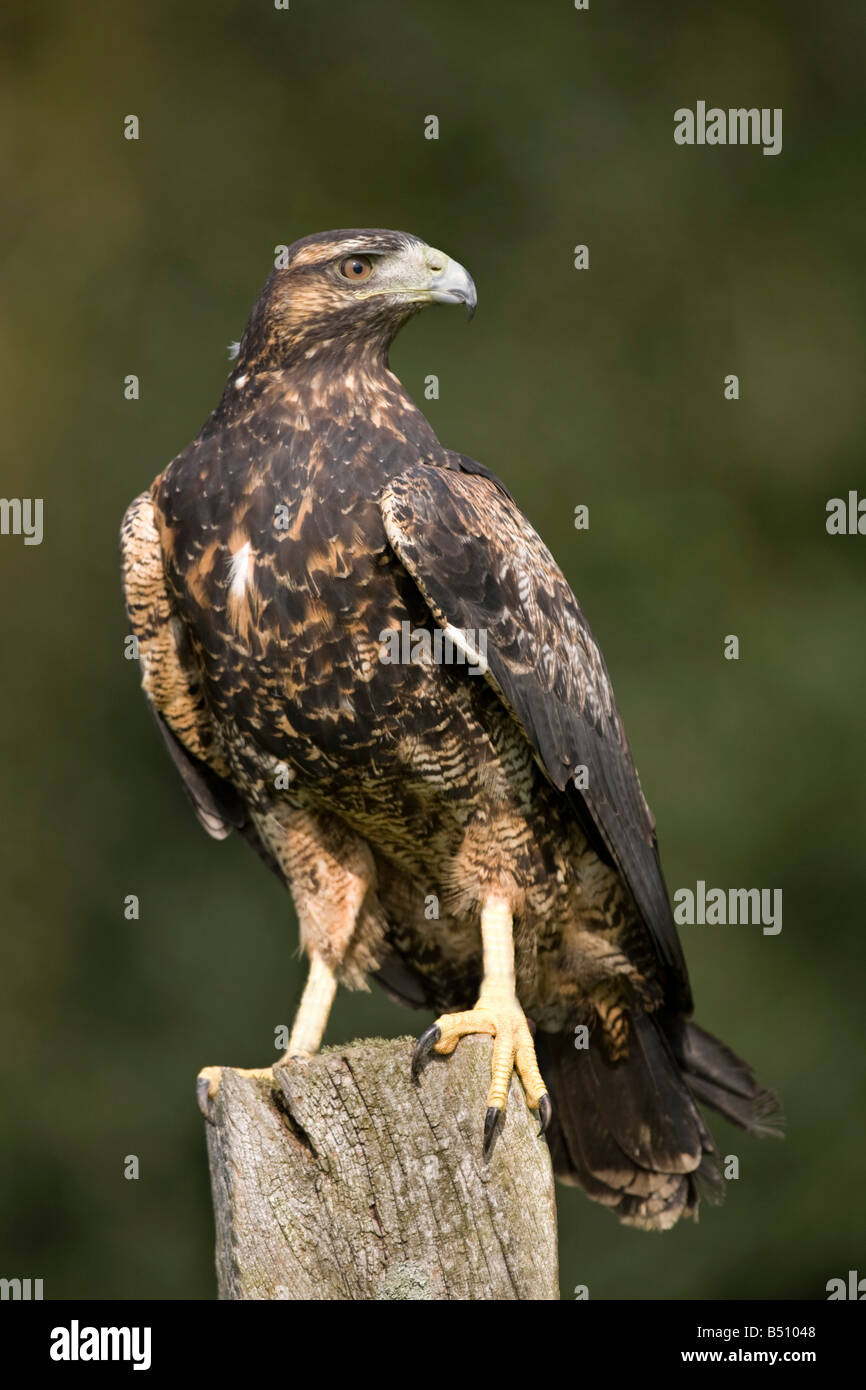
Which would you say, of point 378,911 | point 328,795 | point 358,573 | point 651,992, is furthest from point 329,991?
point 358,573

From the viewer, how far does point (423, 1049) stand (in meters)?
3.18

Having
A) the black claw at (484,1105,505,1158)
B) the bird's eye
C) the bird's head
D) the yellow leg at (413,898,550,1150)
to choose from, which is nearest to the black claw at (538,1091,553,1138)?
the yellow leg at (413,898,550,1150)

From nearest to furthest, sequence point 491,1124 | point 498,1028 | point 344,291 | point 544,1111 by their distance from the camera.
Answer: point 491,1124 → point 544,1111 → point 498,1028 → point 344,291

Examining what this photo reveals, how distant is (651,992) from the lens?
14.1 feet

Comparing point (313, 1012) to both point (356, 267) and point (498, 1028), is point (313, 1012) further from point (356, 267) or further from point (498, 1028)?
point (356, 267)

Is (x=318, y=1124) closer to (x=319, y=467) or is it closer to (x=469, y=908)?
(x=469, y=908)

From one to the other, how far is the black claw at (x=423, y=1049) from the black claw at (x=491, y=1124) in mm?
160

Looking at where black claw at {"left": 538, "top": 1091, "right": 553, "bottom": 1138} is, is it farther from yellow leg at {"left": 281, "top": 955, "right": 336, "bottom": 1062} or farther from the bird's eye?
the bird's eye

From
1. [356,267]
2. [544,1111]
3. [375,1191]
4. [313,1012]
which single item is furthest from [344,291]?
[375,1191]

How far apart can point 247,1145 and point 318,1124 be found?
143 mm

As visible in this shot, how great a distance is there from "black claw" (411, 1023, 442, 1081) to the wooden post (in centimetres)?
2

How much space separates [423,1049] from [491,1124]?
201 mm

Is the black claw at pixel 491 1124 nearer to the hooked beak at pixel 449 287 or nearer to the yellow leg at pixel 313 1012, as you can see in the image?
the yellow leg at pixel 313 1012

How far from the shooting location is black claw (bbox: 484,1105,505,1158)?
3041 mm
